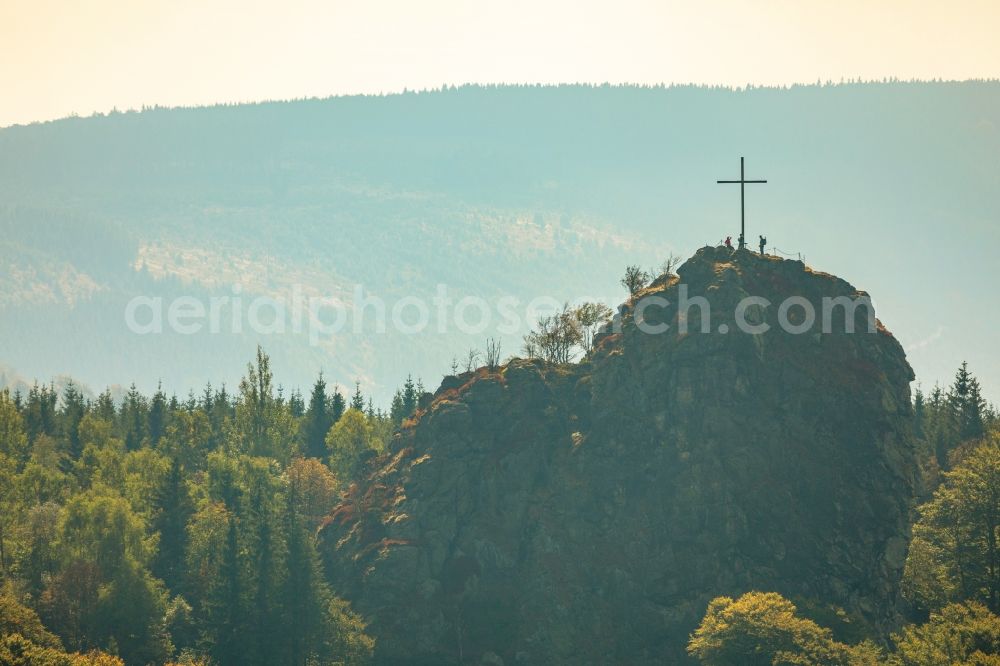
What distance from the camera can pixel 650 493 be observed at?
113250 mm

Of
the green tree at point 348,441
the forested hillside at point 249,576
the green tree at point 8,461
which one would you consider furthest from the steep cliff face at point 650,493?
the green tree at point 348,441

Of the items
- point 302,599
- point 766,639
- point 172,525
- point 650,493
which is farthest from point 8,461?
point 766,639

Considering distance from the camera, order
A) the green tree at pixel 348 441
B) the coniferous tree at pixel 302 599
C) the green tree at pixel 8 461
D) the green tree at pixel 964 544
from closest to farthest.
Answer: the green tree at pixel 964 544 → the coniferous tree at pixel 302 599 → the green tree at pixel 8 461 → the green tree at pixel 348 441

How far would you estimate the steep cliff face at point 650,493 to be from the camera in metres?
108

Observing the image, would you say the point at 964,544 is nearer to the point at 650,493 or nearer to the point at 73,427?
the point at 650,493

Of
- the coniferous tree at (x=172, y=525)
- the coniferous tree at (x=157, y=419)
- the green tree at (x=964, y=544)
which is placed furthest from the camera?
the coniferous tree at (x=157, y=419)

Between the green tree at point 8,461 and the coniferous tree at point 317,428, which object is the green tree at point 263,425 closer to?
the coniferous tree at point 317,428

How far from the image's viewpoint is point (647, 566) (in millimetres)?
110375

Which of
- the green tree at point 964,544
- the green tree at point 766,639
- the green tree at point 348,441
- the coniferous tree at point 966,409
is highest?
the coniferous tree at point 966,409

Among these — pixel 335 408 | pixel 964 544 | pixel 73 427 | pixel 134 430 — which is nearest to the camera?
pixel 964 544

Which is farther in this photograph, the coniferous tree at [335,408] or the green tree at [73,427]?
Result: the coniferous tree at [335,408]

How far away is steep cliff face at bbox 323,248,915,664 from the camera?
10831 cm

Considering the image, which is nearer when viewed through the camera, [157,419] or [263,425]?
[263,425]

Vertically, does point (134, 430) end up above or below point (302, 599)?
above
